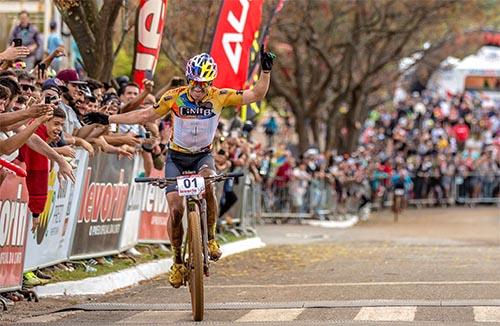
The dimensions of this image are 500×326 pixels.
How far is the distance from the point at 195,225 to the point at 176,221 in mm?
902

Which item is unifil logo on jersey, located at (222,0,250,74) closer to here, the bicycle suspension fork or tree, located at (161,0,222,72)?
tree, located at (161,0,222,72)

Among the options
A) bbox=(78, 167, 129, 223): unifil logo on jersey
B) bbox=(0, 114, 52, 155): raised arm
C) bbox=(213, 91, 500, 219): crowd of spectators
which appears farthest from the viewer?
bbox=(213, 91, 500, 219): crowd of spectators

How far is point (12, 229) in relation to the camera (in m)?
12.5

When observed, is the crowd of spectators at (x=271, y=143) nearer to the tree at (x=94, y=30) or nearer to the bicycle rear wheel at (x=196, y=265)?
the tree at (x=94, y=30)

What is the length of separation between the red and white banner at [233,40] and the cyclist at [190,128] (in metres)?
9.95

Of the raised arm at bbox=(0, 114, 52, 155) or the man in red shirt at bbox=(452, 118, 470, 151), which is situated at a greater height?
the man in red shirt at bbox=(452, 118, 470, 151)

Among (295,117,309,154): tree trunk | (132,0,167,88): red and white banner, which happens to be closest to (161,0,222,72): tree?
(132,0,167,88): red and white banner

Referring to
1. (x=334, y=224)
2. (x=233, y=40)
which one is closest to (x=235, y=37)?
(x=233, y=40)

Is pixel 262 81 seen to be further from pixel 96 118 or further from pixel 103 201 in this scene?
pixel 103 201

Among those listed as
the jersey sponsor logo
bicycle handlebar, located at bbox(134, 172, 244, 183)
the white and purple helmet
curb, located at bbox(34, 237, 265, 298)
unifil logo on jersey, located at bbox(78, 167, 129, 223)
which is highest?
the white and purple helmet

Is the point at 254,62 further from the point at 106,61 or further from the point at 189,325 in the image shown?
the point at 189,325

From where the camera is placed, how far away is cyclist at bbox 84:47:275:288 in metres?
12.5

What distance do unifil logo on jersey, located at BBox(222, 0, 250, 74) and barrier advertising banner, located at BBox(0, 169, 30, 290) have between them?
33.1 feet

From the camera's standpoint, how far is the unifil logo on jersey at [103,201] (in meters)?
15.5
